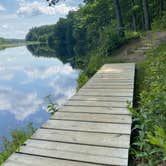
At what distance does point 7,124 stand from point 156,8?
12692 millimetres

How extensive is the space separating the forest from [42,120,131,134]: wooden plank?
156mm

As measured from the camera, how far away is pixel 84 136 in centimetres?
226

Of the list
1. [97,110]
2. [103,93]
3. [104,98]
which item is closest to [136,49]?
[103,93]

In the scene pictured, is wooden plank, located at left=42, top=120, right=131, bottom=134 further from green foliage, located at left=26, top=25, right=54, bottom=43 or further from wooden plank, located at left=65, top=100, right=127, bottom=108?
green foliage, located at left=26, top=25, right=54, bottom=43

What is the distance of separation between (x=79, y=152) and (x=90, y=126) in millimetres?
549

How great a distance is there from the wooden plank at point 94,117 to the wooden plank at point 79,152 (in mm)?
618

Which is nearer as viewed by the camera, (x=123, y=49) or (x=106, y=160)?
(x=106, y=160)

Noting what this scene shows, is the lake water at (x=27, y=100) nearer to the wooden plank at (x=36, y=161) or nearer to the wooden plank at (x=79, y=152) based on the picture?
the wooden plank at (x=79, y=152)

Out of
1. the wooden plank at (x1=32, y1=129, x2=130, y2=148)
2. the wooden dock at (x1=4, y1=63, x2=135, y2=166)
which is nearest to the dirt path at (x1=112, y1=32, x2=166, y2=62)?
the wooden dock at (x1=4, y1=63, x2=135, y2=166)

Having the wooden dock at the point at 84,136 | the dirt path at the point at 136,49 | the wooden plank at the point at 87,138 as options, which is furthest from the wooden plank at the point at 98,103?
the dirt path at the point at 136,49

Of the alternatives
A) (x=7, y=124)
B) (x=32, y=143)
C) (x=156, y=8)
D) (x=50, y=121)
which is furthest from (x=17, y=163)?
(x=156, y=8)

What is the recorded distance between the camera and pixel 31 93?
966 centimetres

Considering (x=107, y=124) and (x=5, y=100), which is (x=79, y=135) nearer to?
(x=107, y=124)

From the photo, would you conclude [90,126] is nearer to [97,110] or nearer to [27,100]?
[97,110]
